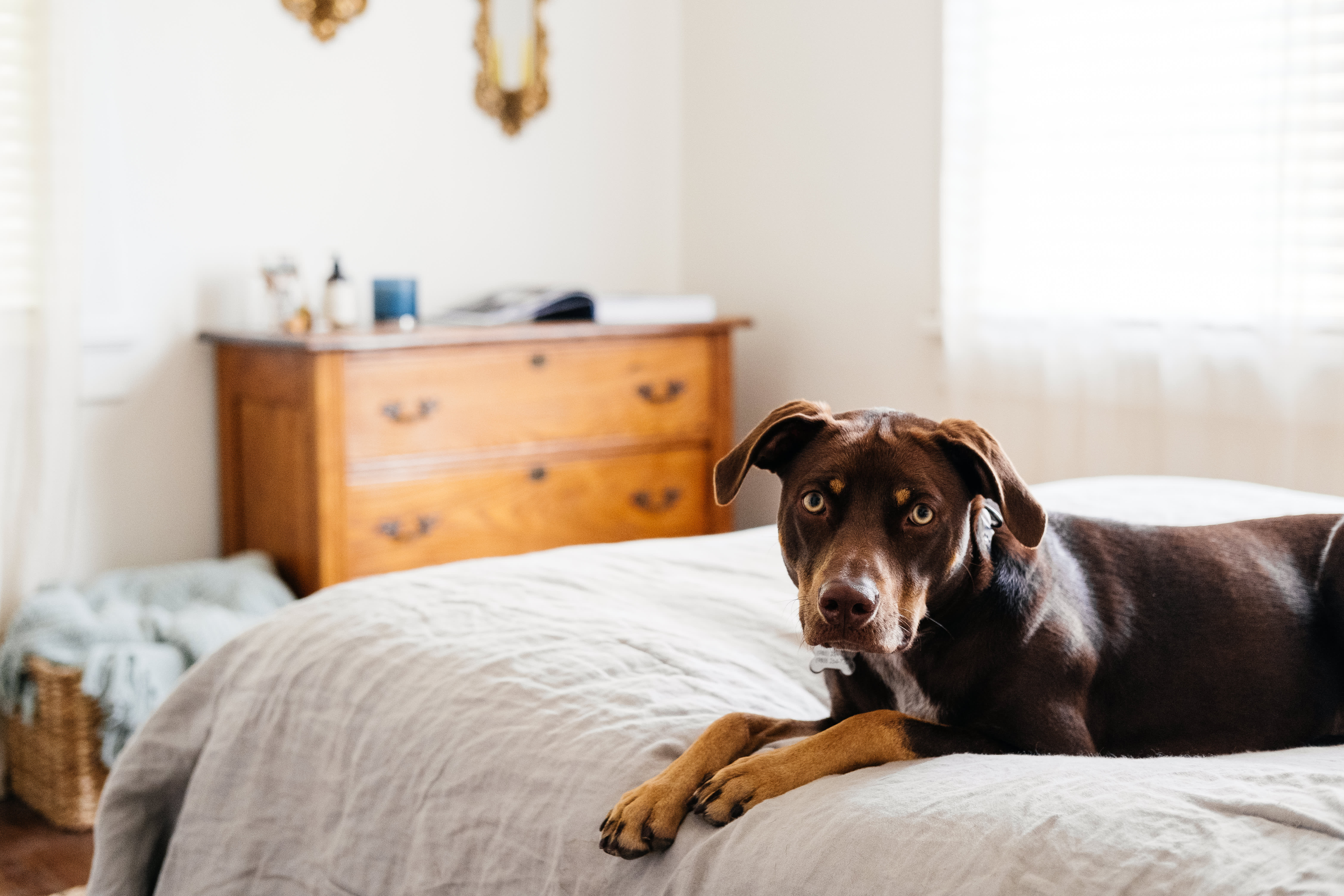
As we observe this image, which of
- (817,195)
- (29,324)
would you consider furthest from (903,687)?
(817,195)

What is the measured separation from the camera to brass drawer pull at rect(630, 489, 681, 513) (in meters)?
3.56

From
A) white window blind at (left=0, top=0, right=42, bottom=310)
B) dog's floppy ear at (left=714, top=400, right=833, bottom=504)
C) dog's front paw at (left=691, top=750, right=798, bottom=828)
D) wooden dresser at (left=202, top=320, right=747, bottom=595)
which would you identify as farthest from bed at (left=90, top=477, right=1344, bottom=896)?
white window blind at (left=0, top=0, right=42, bottom=310)

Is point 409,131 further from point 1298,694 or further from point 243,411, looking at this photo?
point 1298,694

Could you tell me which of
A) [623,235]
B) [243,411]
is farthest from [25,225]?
[623,235]

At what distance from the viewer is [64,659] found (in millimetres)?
2609

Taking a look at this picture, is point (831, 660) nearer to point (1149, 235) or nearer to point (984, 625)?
point (984, 625)

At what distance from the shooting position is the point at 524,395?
10.7 feet

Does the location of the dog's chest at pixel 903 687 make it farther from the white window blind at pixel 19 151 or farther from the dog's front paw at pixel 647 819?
the white window blind at pixel 19 151

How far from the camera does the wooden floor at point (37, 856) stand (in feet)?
7.75

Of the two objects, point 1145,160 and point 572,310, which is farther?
point 572,310

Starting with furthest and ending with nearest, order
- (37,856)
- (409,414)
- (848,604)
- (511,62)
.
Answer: (511,62)
(409,414)
(37,856)
(848,604)

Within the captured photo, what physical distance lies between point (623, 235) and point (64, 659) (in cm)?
230

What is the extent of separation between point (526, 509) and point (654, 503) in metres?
0.45

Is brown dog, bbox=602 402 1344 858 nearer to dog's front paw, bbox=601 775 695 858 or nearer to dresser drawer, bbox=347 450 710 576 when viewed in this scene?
dog's front paw, bbox=601 775 695 858
